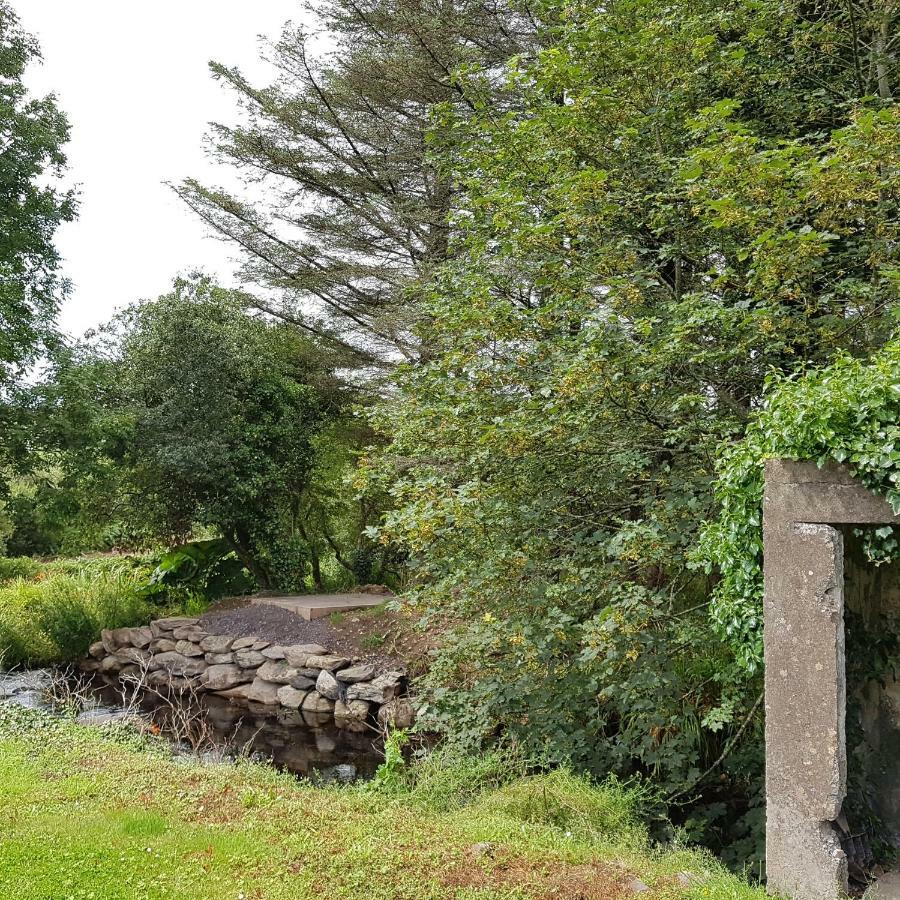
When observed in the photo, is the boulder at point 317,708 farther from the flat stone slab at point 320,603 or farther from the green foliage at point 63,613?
the green foliage at point 63,613

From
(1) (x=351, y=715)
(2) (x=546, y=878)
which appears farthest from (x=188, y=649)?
(2) (x=546, y=878)

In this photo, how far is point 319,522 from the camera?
47.1 ft

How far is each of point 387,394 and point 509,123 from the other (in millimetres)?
5850

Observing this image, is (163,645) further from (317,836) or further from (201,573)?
(317,836)

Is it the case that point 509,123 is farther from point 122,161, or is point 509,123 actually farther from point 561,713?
point 122,161

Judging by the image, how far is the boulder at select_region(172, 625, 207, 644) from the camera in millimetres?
10688

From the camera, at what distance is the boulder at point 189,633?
1069 cm

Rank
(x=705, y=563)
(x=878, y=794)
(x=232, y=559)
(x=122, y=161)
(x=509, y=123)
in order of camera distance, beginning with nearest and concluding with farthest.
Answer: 1. (x=705, y=563)
2. (x=878, y=794)
3. (x=509, y=123)
4. (x=122, y=161)
5. (x=232, y=559)

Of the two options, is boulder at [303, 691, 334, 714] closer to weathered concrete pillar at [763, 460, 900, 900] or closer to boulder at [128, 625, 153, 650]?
boulder at [128, 625, 153, 650]

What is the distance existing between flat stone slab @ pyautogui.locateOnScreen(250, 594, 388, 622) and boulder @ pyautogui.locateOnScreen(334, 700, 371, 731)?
2.26 metres

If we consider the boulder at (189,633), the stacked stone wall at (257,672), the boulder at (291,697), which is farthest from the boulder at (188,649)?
the boulder at (291,697)

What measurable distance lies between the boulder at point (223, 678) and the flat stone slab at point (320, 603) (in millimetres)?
1270

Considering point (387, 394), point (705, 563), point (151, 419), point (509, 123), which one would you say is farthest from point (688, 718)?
point (151, 419)

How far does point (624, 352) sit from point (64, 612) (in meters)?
10.2
